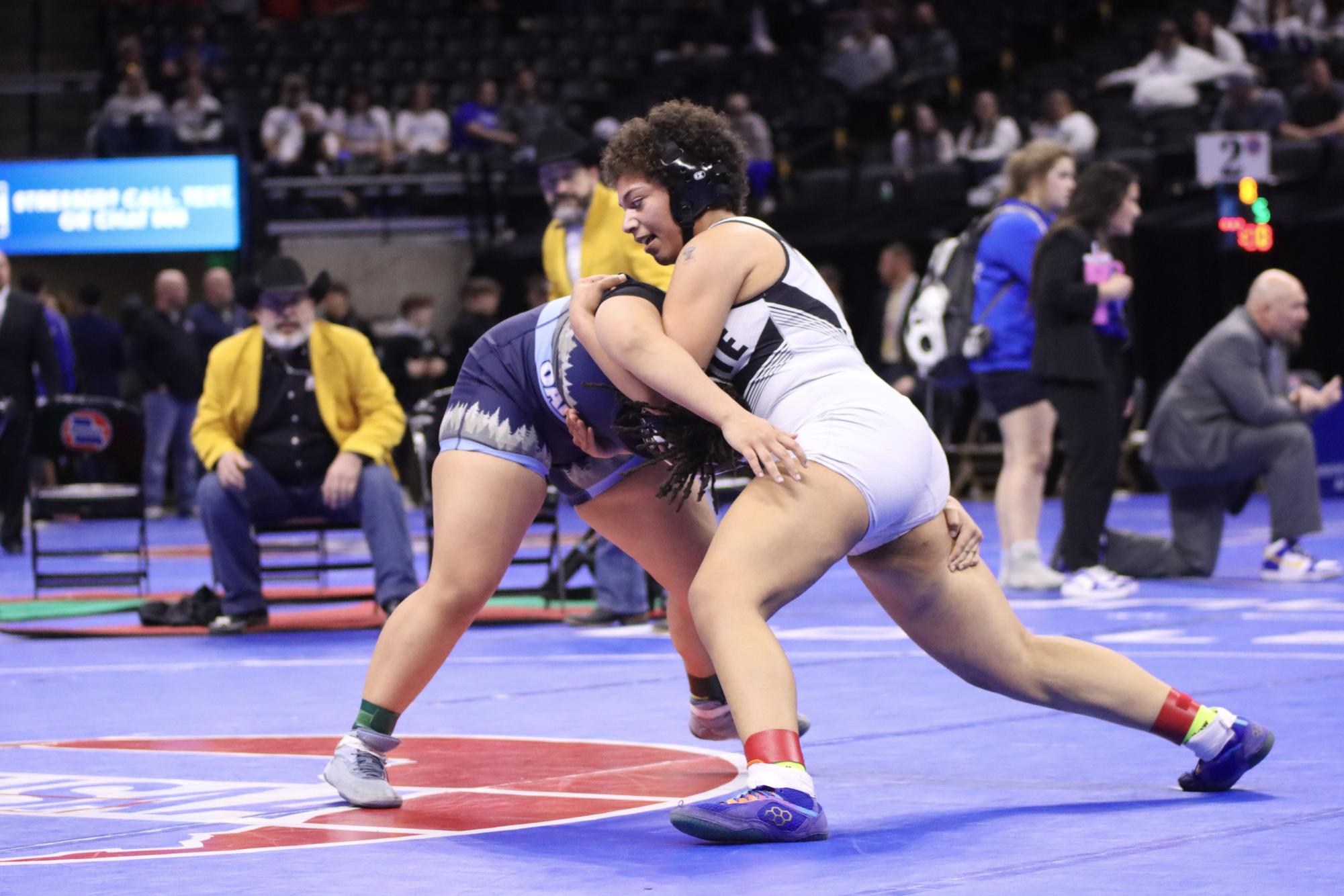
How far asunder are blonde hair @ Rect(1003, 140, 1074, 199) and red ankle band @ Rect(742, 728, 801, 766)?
592 cm

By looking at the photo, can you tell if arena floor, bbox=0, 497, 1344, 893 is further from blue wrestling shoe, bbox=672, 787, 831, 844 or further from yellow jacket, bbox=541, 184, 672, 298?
yellow jacket, bbox=541, 184, 672, 298

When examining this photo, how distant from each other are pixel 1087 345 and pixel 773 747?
5.44m

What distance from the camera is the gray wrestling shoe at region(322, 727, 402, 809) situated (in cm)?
424

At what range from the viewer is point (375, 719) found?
4344mm

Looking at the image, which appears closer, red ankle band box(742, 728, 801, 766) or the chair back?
red ankle band box(742, 728, 801, 766)

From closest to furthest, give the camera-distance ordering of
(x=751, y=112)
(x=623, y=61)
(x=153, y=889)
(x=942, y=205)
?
1. (x=153, y=889)
2. (x=942, y=205)
3. (x=751, y=112)
4. (x=623, y=61)

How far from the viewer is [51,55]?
24.8 m

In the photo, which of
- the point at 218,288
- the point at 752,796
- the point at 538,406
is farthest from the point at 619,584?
the point at 218,288

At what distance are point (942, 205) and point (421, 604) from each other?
1334 centimetres

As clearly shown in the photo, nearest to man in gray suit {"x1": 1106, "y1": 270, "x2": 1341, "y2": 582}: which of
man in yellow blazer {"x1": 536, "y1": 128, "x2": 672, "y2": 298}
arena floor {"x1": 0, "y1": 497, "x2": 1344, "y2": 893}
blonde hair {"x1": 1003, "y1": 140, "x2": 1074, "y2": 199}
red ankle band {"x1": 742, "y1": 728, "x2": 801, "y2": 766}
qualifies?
blonde hair {"x1": 1003, "y1": 140, "x2": 1074, "y2": 199}

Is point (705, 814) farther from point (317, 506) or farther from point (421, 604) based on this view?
point (317, 506)

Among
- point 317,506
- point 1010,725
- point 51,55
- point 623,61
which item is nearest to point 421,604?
point 1010,725

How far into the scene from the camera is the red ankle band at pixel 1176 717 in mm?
4180

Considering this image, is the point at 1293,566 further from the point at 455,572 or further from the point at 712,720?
the point at 455,572
